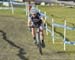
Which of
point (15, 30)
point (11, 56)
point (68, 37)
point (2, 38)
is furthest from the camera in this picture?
point (15, 30)

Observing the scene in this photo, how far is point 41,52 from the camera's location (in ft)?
42.3

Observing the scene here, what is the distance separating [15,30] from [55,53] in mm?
7351

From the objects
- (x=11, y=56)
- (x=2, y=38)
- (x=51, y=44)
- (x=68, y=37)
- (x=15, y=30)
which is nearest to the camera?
(x=11, y=56)

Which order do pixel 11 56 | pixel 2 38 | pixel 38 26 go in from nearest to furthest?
pixel 11 56, pixel 38 26, pixel 2 38

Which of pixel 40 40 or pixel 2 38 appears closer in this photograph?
pixel 40 40

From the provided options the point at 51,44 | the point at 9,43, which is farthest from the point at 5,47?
the point at 51,44

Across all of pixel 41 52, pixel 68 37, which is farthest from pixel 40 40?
pixel 68 37

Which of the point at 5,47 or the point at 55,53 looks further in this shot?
the point at 5,47

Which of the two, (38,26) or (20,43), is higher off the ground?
(38,26)

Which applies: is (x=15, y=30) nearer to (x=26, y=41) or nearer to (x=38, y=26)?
(x=26, y=41)

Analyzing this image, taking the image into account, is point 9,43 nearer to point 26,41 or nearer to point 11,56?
point 26,41

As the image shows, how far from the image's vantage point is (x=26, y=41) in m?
16.0

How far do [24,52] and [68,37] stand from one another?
5.72 metres

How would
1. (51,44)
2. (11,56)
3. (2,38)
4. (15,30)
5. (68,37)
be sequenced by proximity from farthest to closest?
(15,30) < (68,37) < (2,38) < (51,44) < (11,56)
